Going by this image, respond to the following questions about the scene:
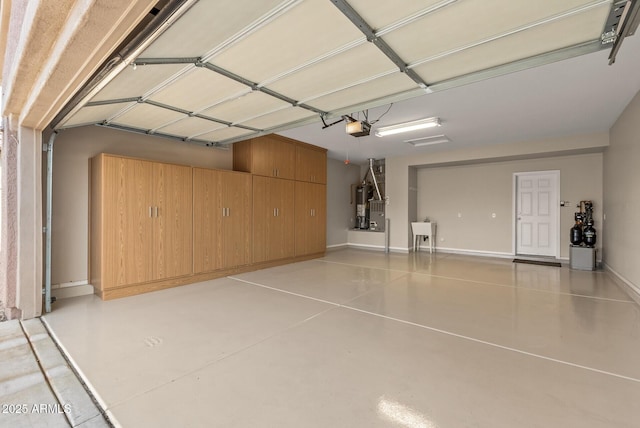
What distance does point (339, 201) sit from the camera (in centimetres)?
885

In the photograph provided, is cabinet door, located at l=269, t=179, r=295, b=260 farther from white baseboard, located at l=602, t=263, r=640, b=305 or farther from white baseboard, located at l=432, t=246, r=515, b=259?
white baseboard, located at l=602, t=263, r=640, b=305

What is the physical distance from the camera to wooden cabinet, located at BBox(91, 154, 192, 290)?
370 cm

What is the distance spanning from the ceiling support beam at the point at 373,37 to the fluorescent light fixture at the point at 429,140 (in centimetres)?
355

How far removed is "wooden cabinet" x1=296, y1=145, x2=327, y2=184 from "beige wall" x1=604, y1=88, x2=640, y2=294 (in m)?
5.44

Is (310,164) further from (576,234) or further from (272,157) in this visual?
(576,234)

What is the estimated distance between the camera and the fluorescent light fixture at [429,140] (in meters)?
5.88

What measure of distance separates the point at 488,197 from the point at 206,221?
7.02 metres

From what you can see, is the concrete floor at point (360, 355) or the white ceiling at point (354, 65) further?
the white ceiling at point (354, 65)

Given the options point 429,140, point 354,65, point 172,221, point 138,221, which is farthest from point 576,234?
point 138,221

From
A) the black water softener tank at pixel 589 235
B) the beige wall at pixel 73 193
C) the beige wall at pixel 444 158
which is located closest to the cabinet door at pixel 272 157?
the beige wall at pixel 73 193

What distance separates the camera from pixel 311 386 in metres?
1.87

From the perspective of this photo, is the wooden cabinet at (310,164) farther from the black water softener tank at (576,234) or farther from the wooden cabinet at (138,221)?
the black water softener tank at (576,234)

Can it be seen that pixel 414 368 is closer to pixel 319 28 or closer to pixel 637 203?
pixel 319 28

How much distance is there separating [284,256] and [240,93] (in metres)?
3.87
